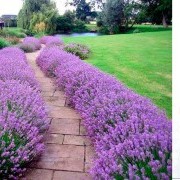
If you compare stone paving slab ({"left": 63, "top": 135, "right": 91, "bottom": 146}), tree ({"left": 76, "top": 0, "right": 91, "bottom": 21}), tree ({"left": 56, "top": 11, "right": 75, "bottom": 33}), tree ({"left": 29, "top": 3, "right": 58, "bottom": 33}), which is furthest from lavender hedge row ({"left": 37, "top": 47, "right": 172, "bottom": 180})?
tree ({"left": 76, "top": 0, "right": 91, "bottom": 21})

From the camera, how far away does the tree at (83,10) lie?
49188 millimetres

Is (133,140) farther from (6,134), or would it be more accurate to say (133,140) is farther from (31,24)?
(31,24)

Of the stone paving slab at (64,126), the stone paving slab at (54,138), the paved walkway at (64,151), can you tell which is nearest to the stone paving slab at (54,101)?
the paved walkway at (64,151)

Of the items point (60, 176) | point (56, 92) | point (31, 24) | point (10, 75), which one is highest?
point (31, 24)

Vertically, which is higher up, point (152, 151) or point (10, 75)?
point (10, 75)

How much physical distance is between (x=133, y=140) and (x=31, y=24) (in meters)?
28.5

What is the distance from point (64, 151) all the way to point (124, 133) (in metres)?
0.95

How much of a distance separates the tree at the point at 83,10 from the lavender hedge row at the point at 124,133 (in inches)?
1811

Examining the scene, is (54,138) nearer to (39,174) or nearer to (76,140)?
(76,140)

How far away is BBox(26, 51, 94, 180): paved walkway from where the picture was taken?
2.95m

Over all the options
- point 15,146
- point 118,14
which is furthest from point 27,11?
point 15,146

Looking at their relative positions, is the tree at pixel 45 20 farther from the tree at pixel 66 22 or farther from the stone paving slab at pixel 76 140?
the stone paving slab at pixel 76 140
